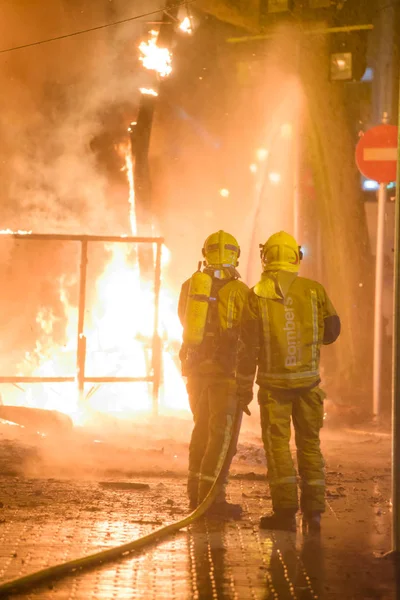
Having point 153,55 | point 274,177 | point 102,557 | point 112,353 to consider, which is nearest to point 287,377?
point 102,557

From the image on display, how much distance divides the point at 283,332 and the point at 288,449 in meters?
0.78

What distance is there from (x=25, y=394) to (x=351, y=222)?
219 inches

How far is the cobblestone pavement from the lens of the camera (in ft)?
14.3

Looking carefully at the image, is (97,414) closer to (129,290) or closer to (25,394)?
(25,394)

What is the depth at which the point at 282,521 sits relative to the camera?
5578 mm

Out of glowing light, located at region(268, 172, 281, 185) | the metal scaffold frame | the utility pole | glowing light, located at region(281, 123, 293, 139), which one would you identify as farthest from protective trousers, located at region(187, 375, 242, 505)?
glowing light, located at region(268, 172, 281, 185)

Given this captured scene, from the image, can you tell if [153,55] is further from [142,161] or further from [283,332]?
[283,332]

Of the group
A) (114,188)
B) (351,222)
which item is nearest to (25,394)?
(114,188)

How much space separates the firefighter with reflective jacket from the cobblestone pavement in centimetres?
37

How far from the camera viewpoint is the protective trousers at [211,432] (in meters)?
6.04

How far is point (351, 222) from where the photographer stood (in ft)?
42.6

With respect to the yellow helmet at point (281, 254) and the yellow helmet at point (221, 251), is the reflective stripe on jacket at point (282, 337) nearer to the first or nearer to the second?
the yellow helmet at point (281, 254)

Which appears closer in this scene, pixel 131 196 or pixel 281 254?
pixel 281 254

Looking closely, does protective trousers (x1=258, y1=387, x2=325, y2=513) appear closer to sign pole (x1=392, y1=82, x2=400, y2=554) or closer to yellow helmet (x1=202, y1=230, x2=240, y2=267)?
sign pole (x1=392, y1=82, x2=400, y2=554)
